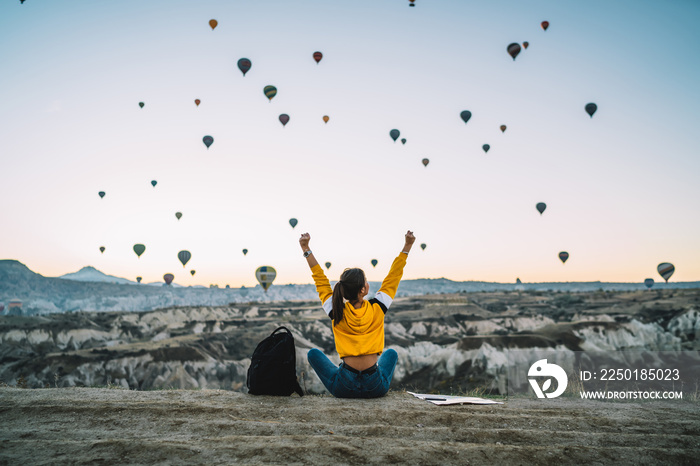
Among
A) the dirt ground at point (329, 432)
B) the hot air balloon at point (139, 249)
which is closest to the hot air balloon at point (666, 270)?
the dirt ground at point (329, 432)

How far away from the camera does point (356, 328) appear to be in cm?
517

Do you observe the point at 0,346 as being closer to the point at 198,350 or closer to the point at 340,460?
the point at 198,350

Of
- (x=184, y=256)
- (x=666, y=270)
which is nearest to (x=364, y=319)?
(x=184, y=256)

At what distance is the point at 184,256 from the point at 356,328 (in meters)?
58.8

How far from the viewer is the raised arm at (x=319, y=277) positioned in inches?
209

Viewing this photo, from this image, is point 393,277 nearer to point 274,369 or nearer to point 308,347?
point 274,369

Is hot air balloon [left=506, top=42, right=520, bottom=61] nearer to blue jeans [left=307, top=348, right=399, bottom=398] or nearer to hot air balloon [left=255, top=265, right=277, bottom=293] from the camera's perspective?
blue jeans [left=307, top=348, right=399, bottom=398]

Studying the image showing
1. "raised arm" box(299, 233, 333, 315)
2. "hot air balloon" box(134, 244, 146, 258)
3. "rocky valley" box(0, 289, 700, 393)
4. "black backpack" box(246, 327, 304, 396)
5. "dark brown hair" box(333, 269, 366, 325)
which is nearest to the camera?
"dark brown hair" box(333, 269, 366, 325)

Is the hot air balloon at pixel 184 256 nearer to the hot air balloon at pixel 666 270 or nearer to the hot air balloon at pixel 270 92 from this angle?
the hot air balloon at pixel 270 92

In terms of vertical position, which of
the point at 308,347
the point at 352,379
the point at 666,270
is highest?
the point at 666,270

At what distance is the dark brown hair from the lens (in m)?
5.02

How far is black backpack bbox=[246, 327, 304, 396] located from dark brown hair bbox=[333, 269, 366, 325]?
2.92 feet

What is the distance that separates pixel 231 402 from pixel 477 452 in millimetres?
2913

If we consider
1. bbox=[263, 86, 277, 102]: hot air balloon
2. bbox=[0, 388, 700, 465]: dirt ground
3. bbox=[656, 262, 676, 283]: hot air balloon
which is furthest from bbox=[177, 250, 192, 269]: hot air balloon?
bbox=[656, 262, 676, 283]: hot air balloon
